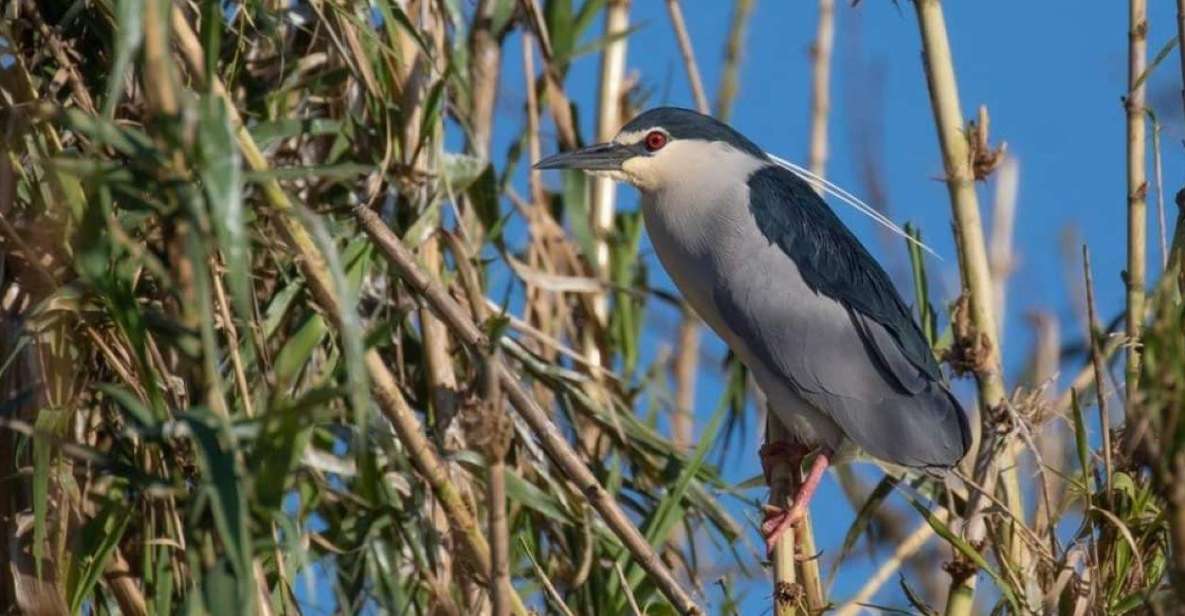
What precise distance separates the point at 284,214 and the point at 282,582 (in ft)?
1.52

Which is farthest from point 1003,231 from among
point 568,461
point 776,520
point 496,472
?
point 496,472

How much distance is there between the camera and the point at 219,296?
2191 mm

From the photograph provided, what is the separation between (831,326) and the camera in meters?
3.07

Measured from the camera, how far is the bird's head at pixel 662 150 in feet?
10.5

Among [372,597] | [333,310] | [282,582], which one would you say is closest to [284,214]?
[333,310]

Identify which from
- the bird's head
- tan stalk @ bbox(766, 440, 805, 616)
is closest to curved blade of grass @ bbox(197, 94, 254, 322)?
tan stalk @ bbox(766, 440, 805, 616)

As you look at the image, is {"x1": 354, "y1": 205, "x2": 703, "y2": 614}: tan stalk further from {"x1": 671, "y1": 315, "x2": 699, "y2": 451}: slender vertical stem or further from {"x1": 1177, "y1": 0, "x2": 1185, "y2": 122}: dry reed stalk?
{"x1": 671, "y1": 315, "x2": 699, "y2": 451}: slender vertical stem

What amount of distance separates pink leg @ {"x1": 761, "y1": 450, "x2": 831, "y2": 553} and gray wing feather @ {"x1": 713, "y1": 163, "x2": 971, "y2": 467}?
0.40ft

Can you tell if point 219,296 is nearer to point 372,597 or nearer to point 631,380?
point 372,597

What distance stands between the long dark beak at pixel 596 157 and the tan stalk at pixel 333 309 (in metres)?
0.98

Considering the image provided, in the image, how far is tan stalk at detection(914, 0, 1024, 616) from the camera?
2262 mm

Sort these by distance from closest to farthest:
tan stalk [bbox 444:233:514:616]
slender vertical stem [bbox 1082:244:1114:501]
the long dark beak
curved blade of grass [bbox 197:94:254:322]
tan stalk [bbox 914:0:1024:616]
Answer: tan stalk [bbox 444:233:514:616]
curved blade of grass [bbox 197:94:254:322]
slender vertical stem [bbox 1082:244:1114:501]
tan stalk [bbox 914:0:1024:616]
the long dark beak

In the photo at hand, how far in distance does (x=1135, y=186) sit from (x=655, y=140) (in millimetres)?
1206

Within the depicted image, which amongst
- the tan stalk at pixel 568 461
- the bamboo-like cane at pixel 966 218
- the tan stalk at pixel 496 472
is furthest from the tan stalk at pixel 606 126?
the tan stalk at pixel 496 472
